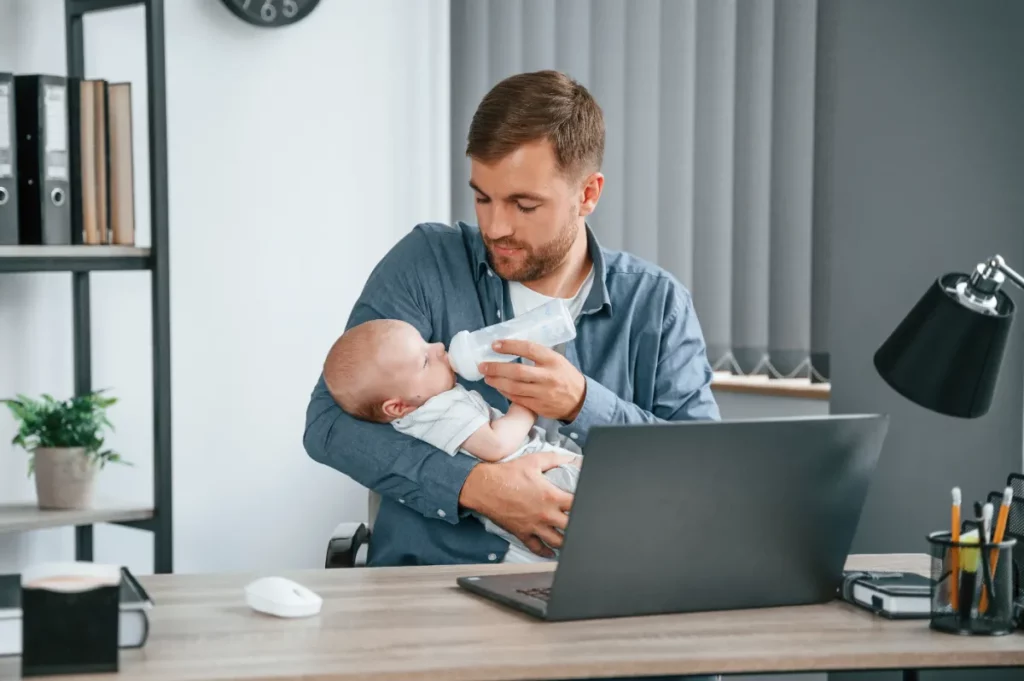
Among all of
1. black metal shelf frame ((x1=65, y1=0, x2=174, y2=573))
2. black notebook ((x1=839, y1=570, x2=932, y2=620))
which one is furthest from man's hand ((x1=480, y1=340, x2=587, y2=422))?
black metal shelf frame ((x1=65, y1=0, x2=174, y2=573))

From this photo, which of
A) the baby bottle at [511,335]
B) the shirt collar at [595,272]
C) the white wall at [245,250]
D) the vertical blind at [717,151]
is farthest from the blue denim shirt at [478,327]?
the white wall at [245,250]

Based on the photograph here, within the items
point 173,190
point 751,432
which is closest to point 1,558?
point 173,190

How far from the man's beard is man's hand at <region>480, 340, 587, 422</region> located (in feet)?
0.76

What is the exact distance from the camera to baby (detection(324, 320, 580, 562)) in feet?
6.12

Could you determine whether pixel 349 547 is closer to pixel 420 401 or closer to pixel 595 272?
pixel 420 401

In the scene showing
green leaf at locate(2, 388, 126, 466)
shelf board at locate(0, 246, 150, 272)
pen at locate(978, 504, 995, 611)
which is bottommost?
green leaf at locate(2, 388, 126, 466)

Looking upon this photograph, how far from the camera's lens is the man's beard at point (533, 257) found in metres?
2.04

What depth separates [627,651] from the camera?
127cm

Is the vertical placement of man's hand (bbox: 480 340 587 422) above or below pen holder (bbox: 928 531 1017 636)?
above

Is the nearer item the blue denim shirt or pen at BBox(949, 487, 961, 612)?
pen at BBox(949, 487, 961, 612)

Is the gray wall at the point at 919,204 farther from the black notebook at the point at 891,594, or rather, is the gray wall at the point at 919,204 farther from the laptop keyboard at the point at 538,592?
the laptop keyboard at the point at 538,592

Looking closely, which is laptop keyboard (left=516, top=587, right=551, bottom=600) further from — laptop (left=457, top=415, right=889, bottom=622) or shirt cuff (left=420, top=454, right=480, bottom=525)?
shirt cuff (left=420, top=454, right=480, bottom=525)

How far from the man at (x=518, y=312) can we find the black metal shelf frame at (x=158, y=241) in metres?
0.87

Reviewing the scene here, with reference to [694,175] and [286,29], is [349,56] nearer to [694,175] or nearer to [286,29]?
[286,29]
